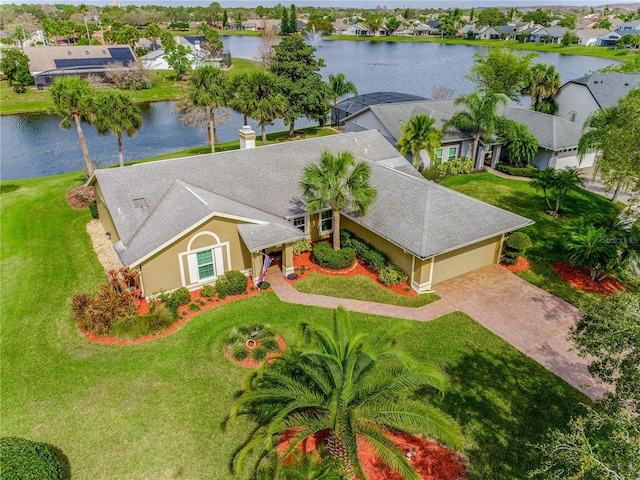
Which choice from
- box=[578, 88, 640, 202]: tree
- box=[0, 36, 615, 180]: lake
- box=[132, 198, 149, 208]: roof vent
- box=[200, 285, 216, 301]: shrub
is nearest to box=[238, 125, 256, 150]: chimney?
box=[132, 198, 149, 208]: roof vent

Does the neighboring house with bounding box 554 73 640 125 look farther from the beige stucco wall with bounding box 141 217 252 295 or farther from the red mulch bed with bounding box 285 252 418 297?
the beige stucco wall with bounding box 141 217 252 295

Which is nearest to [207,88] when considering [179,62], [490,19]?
[179,62]

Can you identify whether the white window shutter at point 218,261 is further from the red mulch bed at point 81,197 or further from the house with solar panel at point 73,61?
the house with solar panel at point 73,61

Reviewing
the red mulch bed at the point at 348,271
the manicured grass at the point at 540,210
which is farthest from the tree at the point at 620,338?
the red mulch bed at the point at 348,271

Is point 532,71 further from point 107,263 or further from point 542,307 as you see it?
point 107,263

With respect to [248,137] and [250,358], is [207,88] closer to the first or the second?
[248,137]

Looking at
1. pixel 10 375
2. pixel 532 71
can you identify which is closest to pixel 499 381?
pixel 10 375

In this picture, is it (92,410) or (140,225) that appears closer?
(92,410)
